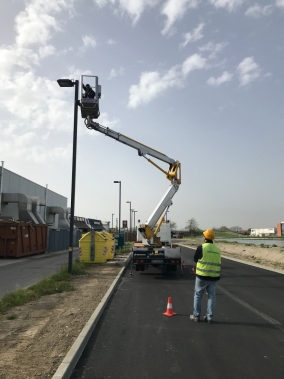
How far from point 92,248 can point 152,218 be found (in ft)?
14.9

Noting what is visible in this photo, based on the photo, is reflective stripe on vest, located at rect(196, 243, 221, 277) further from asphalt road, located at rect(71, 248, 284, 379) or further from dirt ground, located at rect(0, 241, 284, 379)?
dirt ground, located at rect(0, 241, 284, 379)

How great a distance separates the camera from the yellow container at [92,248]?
762 inches

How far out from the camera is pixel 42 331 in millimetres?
6363

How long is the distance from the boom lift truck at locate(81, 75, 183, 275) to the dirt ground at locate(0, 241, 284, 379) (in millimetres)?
4138

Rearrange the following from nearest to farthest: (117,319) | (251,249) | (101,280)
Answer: (117,319) < (101,280) < (251,249)

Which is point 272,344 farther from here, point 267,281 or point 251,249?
point 251,249

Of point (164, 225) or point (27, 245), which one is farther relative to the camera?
point (27, 245)

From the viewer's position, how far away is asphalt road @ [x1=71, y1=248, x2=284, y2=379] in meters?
4.74

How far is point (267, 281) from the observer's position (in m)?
13.4

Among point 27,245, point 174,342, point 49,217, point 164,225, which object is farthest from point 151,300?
point 49,217

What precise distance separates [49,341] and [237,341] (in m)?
3.09

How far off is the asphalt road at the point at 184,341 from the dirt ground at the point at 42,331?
385 millimetres

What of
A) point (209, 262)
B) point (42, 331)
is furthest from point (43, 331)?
point (209, 262)

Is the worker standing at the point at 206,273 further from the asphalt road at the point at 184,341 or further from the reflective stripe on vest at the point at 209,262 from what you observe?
the asphalt road at the point at 184,341
